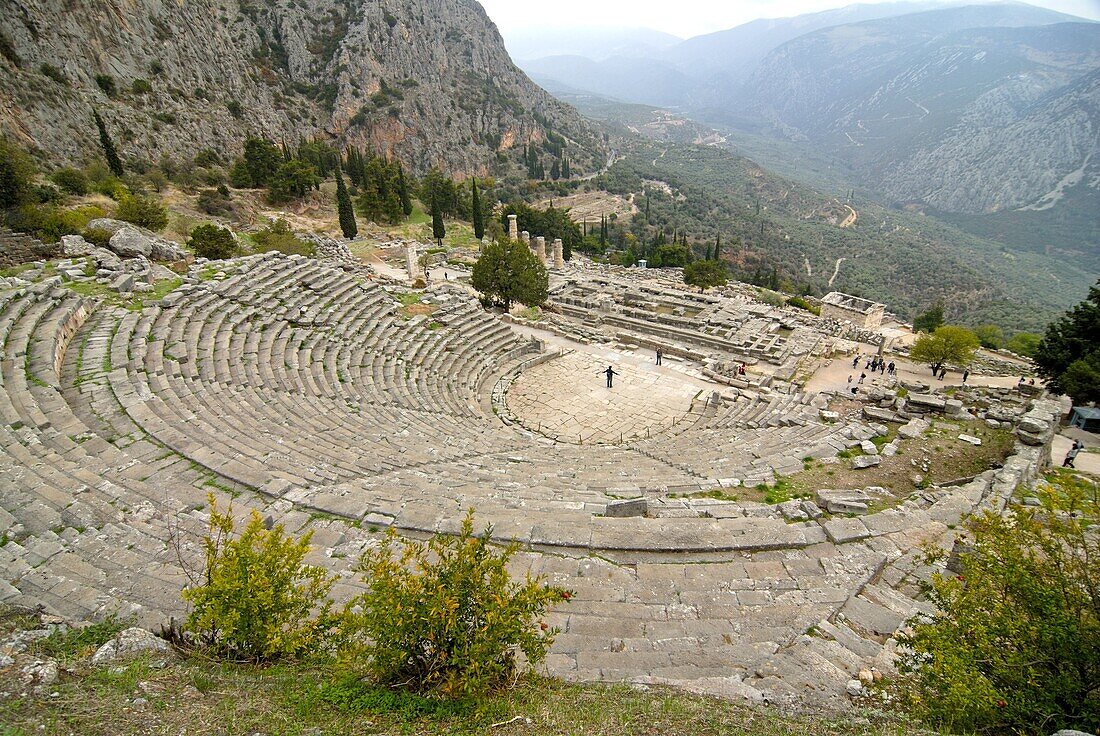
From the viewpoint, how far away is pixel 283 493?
28.5 feet

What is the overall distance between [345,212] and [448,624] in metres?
41.2

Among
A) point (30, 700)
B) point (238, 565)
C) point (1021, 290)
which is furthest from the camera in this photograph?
point (1021, 290)

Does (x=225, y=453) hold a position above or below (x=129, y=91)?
below

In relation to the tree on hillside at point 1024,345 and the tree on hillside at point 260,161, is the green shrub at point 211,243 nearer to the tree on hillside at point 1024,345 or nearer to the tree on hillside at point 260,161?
the tree on hillside at point 260,161

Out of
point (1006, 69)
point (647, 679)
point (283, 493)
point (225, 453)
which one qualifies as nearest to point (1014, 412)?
point (647, 679)

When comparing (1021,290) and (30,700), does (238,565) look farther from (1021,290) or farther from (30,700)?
(1021,290)

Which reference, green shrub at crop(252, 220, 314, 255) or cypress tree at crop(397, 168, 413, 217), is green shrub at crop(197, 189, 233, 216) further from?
cypress tree at crop(397, 168, 413, 217)

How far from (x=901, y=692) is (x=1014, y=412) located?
16326 mm

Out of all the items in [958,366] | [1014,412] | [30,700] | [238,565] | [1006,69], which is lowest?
[958,366]

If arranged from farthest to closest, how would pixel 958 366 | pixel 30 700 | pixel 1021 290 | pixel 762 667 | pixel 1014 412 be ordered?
pixel 1021 290 → pixel 958 366 → pixel 1014 412 → pixel 762 667 → pixel 30 700

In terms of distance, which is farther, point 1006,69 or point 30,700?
point 1006,69

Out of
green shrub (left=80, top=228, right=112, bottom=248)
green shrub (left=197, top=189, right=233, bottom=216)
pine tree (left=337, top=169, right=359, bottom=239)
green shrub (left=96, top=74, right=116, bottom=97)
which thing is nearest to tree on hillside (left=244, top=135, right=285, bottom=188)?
green shrub (left=197, top=189, right=233, bottom=216)

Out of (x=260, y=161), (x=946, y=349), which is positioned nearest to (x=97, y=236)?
(x=260, y=161)

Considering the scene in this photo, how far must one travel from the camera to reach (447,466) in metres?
11.8
